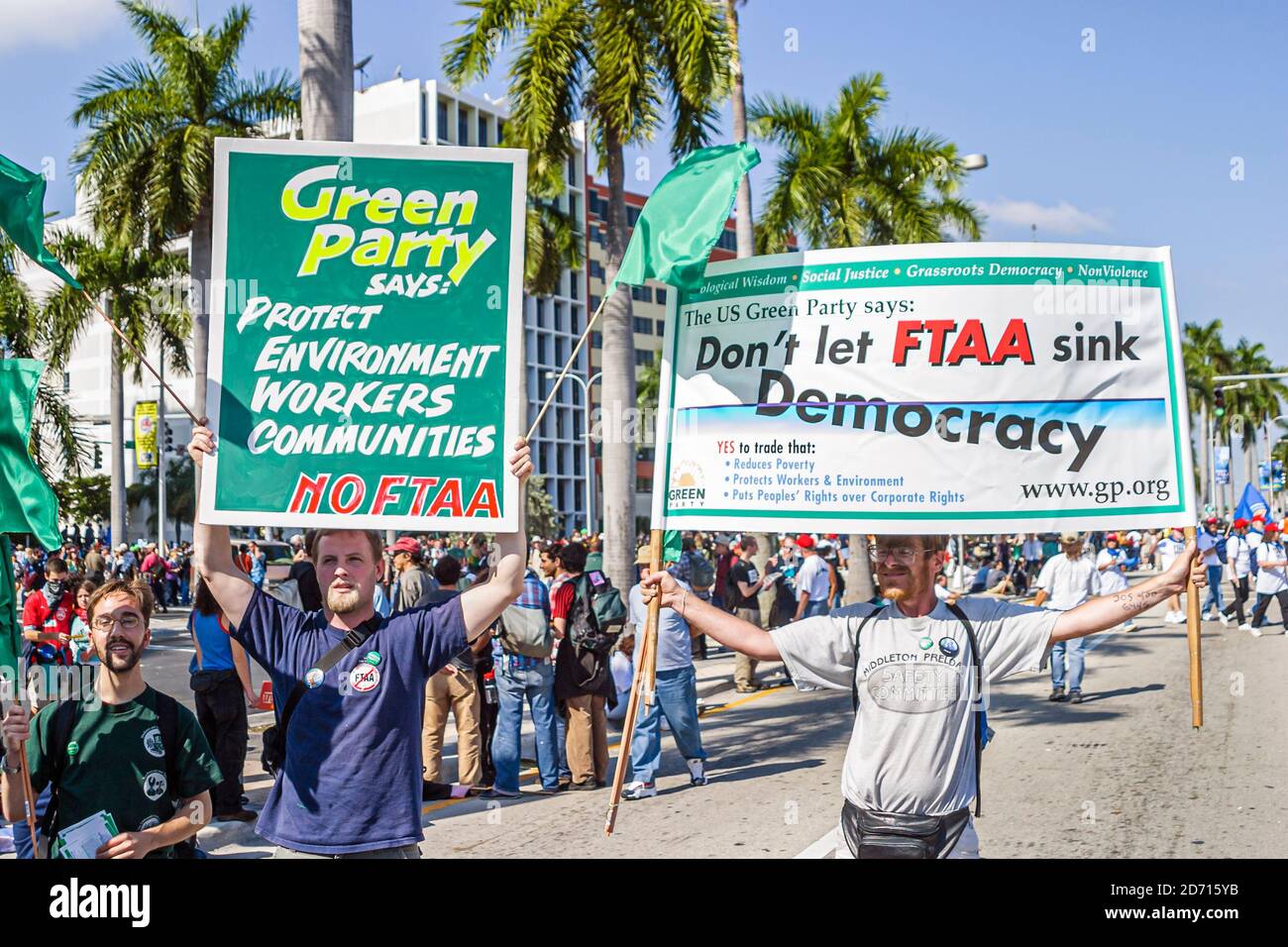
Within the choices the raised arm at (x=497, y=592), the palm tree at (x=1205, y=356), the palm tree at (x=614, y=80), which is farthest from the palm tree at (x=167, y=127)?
the palm tree at (x=1205, y=356)

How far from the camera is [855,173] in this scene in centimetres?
2434

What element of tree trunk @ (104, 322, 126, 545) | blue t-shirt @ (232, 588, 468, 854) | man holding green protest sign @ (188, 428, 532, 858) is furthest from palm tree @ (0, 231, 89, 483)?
blue t-shirt @ (232, 588, 468, 854)

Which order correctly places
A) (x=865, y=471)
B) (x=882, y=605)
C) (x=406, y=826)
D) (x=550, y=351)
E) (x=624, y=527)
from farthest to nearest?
(x=550, y=351) < (x=624, y=527) < (x=865, y=471) < (x=882, y=605) < (x=406, y=826)

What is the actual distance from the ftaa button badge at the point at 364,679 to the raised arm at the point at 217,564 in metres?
0.45

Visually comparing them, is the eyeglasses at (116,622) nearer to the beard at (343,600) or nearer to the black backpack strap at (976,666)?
the beard at (343,600)

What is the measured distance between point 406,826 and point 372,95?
77410 mm

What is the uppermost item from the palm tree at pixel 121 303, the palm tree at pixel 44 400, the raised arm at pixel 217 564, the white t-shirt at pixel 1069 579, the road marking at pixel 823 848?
the palm tree at pixel 121 303

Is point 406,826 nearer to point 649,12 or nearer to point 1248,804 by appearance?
point 1248,804

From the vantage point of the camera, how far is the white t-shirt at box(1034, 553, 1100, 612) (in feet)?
45.1

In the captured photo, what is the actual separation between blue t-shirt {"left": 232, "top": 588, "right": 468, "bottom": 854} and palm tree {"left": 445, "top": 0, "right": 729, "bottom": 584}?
34.0 feet

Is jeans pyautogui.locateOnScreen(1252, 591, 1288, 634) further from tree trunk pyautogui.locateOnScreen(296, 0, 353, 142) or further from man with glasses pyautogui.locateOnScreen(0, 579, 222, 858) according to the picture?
man with glasses pyautogui.locateOnScreen(0, 579, 222, 858)

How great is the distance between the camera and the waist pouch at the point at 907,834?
397cm
